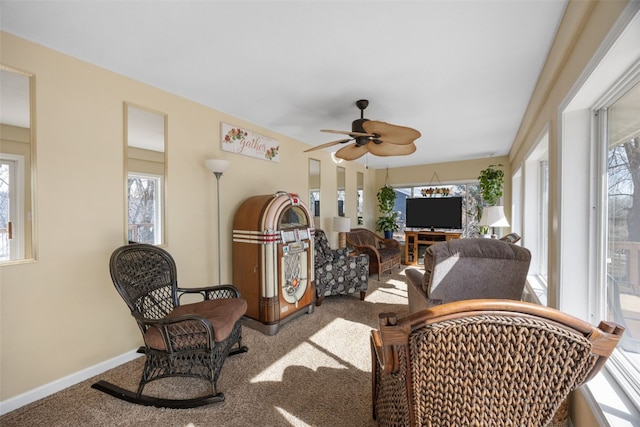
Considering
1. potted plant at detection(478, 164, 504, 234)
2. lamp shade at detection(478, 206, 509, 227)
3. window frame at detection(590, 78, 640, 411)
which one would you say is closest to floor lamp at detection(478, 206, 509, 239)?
lamp shade at detection(478, 206, 509, 227)

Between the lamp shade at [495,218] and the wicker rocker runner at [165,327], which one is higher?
the lamp shade at [495,218]

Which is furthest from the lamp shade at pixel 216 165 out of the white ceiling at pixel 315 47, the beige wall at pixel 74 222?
the white ceiling at pixel 315 47

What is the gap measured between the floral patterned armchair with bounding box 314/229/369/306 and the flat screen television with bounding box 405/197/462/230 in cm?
293

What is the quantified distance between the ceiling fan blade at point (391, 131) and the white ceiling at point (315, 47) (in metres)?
0.45

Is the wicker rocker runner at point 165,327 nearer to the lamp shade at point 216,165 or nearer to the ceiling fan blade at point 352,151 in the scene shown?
the lamp shade at point 216,165

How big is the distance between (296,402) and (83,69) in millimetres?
2984

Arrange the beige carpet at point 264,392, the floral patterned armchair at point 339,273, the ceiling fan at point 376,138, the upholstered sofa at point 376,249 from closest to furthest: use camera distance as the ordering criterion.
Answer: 1. the beige carpet at point 264,392
2. the ceiling fan at point 376,138
3. the floral patterned armchair at point 339,273
4. the upholstered sofa at point 376,249

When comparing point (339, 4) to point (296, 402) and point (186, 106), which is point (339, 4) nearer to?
point (186, 106)

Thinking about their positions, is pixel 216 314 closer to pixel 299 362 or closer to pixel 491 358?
pixel 299 362

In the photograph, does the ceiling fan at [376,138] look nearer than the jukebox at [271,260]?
Yes

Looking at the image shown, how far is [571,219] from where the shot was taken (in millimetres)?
1642

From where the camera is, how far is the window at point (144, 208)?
7.62 feet

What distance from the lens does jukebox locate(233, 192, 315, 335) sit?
283cm

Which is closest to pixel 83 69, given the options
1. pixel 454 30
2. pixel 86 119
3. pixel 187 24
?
pixel 86 119
